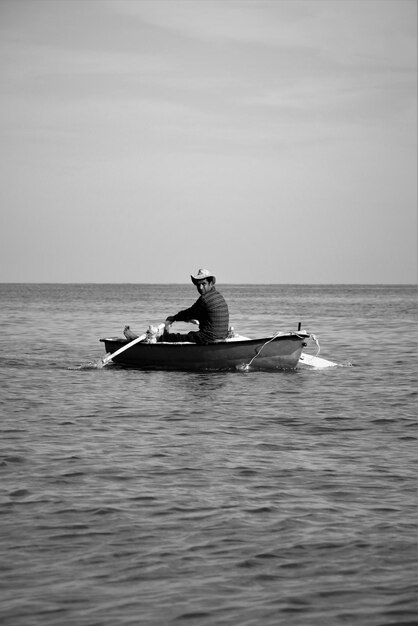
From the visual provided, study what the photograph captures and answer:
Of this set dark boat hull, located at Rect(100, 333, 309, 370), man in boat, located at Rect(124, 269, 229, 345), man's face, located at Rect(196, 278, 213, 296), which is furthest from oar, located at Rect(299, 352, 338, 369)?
man's face, located at Rect(196, 278, 213, 296)

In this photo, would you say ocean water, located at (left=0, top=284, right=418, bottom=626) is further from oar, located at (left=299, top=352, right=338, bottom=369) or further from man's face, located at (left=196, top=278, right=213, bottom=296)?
oar, located at (left=299, top=352, right=338, bottom=369)

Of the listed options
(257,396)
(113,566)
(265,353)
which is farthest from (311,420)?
(113,566)

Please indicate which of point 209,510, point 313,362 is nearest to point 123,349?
point 313,362

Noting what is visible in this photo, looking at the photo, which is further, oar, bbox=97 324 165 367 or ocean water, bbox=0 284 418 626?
oar, bbox=97 324 165 367

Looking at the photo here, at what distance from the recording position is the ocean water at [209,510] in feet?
21.7

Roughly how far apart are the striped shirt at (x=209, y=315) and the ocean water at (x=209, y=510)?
291cm

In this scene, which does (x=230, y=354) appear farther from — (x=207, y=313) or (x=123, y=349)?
(x=123, y=349)

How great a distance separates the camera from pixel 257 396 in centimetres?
1711

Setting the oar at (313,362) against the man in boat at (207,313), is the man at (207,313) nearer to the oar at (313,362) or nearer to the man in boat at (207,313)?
the man in boat at (207,313)

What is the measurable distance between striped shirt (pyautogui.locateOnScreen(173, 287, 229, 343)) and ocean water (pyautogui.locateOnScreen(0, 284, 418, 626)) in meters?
2.91

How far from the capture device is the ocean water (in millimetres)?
6629

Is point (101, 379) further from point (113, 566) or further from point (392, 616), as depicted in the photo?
point (392, 616)

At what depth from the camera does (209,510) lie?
345 inches

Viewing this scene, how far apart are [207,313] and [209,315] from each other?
0.20ft
